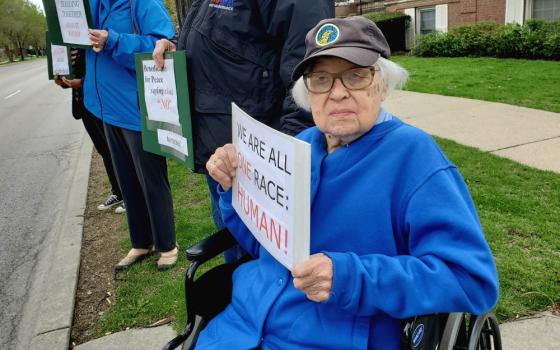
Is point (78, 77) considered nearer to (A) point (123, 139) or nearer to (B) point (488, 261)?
(A) point (123, 139)

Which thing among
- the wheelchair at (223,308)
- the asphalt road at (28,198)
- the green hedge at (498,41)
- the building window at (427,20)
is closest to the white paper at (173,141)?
the wheelchair at (223,308)

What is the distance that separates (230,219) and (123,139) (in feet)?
5.85

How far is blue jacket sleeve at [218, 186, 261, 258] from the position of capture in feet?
6.44

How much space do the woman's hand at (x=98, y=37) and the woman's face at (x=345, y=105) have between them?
74.0 inches

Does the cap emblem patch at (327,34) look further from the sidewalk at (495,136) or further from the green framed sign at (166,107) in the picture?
the sidewalk at (495,136)

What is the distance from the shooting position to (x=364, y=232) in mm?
1539

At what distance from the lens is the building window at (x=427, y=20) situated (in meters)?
19.0

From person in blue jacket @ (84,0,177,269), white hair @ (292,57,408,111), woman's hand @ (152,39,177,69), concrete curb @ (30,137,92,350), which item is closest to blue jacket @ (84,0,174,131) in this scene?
person in blue jacket @ (84,0,177,269)

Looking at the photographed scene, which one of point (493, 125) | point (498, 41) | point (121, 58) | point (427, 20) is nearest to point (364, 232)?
point (121, 58)

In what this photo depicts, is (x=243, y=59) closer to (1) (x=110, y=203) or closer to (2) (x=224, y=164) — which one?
(2) (x=224, y=164)

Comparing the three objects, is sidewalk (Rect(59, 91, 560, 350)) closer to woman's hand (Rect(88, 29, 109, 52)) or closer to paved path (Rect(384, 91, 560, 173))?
paved path (Rect(384, 91, 560, 173))

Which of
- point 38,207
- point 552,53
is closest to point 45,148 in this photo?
point 38,207

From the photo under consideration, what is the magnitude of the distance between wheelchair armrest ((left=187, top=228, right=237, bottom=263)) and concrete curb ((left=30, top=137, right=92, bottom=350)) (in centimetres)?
146

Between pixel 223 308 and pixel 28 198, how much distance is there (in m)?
5.11
